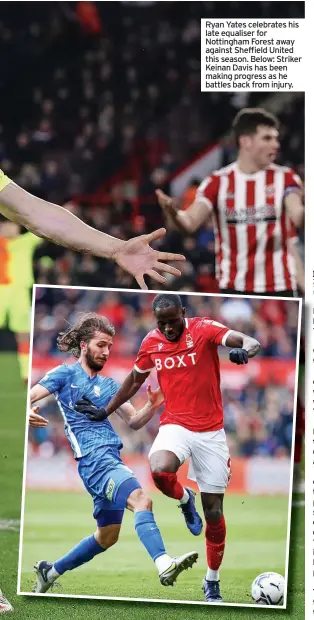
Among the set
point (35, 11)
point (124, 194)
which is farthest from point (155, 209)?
point (35, 11)

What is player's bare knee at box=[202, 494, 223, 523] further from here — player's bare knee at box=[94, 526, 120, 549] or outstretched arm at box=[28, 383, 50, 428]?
outstretched arm at box=[28, 383, 50, 428]

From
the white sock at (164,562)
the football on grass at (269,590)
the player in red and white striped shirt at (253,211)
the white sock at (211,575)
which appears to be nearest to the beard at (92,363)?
the white sock at (164,562)

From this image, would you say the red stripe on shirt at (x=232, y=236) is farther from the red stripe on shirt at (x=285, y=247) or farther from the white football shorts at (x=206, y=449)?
the white football shorts at (x=206, y=449)

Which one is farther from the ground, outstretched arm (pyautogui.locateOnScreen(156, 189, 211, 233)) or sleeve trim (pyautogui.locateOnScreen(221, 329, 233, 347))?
outstretched arm (pyautogui.locateOnScreen(156, 189, 211, 233))

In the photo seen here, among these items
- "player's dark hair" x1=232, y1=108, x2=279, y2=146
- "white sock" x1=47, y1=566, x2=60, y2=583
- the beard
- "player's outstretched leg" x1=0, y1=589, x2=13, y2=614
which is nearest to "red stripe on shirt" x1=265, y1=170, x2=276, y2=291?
"player's dark hair" x1=232, y1=108, x2=279, y2=146

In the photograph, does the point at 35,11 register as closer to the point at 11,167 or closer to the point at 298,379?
the point at 11,167

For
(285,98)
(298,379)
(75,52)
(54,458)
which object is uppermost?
(75,52)
